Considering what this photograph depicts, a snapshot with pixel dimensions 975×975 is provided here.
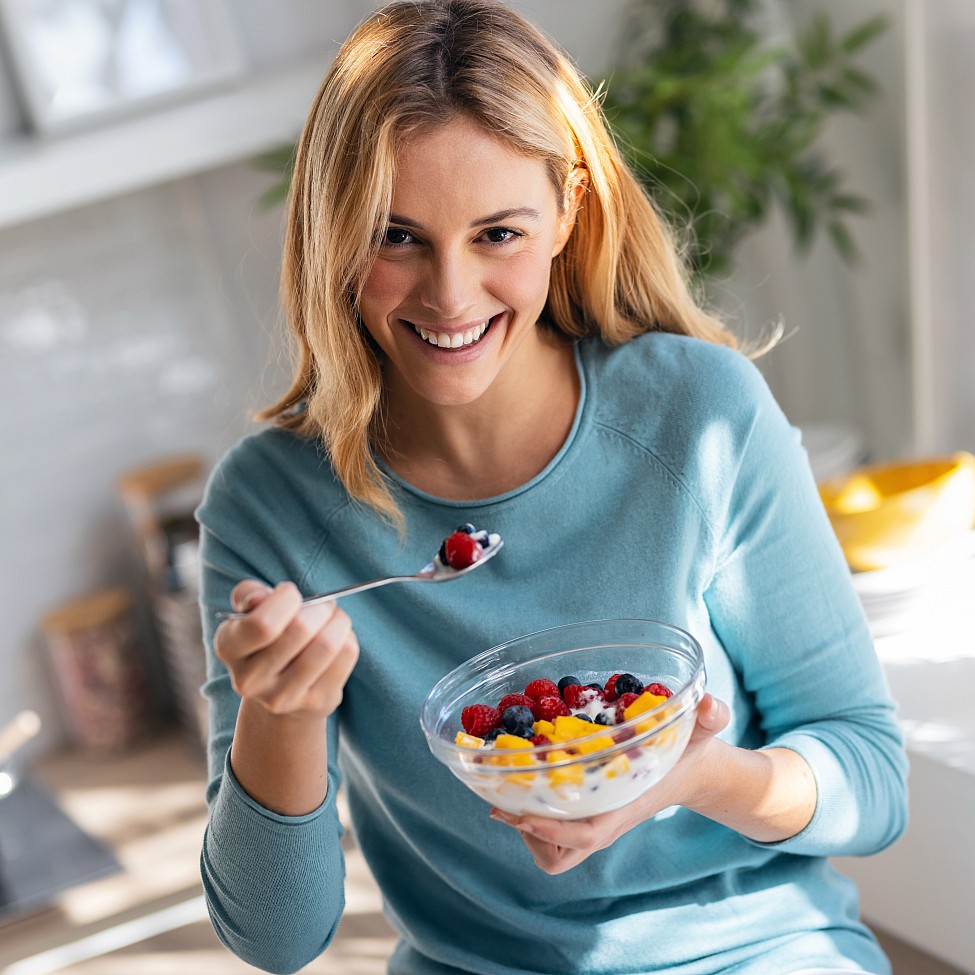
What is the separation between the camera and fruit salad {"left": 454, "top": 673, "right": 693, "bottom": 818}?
858 millimetres

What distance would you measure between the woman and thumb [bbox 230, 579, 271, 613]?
18cm

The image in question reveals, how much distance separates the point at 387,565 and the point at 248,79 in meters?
1.93

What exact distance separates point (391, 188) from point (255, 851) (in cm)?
55

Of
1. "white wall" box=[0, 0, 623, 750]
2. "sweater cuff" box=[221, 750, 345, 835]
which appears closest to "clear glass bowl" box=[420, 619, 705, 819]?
"sweater cuff" box=[221, 750, 345, 835]

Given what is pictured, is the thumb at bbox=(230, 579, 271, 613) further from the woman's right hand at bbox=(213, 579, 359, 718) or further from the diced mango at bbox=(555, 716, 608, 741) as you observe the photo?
the diced mango at bbox=(555, 716, 608, 741)

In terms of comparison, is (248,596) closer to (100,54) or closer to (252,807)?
(252,807)

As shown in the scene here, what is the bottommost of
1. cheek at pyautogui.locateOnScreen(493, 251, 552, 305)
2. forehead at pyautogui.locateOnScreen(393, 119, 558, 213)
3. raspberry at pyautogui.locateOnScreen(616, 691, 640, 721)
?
raspberry at pyautogui.locateOnScreen(616, 691, 640, 721)

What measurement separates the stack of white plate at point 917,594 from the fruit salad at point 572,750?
30.5 inches

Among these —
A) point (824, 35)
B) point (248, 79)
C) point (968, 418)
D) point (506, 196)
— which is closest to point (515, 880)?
point (506, 196)

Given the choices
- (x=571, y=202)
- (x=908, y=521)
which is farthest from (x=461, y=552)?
(x=908, y=521)

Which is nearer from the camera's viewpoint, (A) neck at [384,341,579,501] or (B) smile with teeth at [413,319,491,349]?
(B) smile with teeth at [413,319,491,349]

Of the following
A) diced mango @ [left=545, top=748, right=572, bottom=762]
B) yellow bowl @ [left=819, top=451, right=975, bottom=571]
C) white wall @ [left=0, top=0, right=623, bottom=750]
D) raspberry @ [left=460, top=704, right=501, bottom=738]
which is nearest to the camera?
diced mango @ [left=545, top=748, right=572, bottom=762]

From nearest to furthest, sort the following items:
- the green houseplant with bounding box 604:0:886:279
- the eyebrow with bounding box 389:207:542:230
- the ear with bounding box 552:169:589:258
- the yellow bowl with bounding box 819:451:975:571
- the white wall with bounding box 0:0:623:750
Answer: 1. the eyebrow with bounding box 389:207:542:230
2. the ear with bounding box 552:169:589:258
3. the yellow bowl with bounding box 819:451:975:571
4. the green houseplant with bounding box 604:0:886:279
5. the white wall with bounding box 0:0:623:750

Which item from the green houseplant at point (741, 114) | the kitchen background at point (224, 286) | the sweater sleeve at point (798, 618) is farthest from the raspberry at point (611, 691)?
the kitchen background at point (224, 286)
